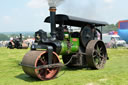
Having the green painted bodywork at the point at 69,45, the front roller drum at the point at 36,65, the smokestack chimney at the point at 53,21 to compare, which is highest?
the smokestack chimney at the point at 53,21

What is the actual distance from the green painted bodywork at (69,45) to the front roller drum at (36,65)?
802 mm

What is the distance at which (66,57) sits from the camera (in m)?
7.32

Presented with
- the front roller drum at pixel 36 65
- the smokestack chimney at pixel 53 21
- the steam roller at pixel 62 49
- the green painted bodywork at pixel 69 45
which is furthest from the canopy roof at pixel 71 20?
the front roller drum at pixel 36 65

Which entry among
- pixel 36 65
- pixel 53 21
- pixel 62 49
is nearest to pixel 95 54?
pixel 62 49

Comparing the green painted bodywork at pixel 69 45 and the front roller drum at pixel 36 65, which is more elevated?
the green painted bodywork at pixel 69 45

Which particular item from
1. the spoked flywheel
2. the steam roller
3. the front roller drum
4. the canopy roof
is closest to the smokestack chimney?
the steam roller

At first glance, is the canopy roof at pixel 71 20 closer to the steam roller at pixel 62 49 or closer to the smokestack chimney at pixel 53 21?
the steam roller at pixel 62 49

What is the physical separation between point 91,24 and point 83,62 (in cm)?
160

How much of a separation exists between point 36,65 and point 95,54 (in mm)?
2754

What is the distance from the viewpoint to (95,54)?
22.8 ft

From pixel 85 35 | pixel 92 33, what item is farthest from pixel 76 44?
pixel 92 33

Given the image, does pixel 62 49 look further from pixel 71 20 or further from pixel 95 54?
pixel 95 54

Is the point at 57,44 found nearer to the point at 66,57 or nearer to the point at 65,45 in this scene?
the point at 65,45

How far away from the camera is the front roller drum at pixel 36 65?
4.89 m
